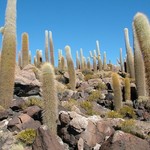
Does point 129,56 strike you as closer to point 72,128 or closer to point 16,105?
point 16,105

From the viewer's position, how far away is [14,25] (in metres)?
13.6

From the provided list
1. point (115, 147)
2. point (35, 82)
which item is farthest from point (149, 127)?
point (35, 82)

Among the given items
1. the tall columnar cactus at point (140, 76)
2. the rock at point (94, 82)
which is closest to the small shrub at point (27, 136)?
the tall columnar cactus at point (140, 76)

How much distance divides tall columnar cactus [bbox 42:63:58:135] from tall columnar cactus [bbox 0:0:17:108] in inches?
96.6

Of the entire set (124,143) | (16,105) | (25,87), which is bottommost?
(124,143)

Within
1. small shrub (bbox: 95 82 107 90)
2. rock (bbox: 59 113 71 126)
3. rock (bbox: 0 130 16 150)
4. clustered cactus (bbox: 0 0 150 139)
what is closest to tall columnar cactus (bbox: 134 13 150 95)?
clustered cactus (bbox: 0 0 150 139)

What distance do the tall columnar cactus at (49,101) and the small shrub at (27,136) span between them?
64cm

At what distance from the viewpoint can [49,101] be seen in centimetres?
1053

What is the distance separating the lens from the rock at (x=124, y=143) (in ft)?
27.5

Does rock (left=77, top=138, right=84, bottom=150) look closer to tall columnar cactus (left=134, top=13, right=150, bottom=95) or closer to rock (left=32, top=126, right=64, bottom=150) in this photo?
rock (left=32, top=126, right=64, bottom=150)

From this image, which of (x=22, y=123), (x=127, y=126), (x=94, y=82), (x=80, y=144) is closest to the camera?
(x=80, y=144)

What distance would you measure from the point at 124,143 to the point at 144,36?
11.3 ft

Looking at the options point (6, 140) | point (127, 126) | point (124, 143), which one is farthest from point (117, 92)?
point (124, 143)

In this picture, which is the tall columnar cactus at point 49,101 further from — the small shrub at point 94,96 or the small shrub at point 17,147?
the small shrub at point 94,96
